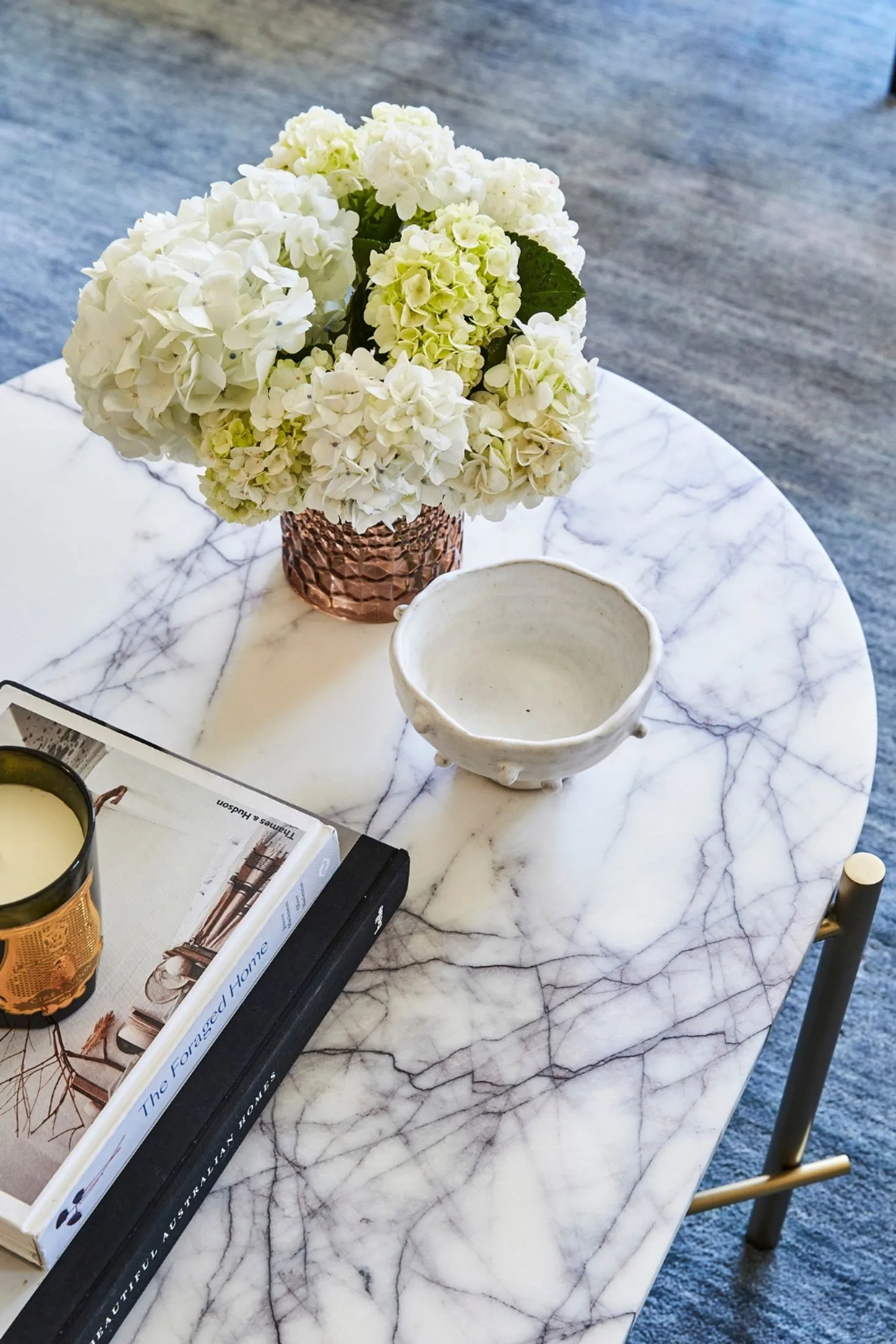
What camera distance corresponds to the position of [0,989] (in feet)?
2.15

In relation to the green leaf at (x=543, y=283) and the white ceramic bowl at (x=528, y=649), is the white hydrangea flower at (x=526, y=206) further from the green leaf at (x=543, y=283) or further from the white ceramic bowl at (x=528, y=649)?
the white ceramic bowl at (x=528, y=649)

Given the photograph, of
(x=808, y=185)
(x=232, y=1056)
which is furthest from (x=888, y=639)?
(x=232, y=1056)

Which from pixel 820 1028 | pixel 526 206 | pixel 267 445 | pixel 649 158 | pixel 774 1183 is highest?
pixel 526 206

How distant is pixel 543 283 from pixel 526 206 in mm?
52

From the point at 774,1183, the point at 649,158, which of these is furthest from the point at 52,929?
the point at 649,158

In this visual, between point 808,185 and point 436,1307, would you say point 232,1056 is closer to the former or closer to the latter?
point 436,1307

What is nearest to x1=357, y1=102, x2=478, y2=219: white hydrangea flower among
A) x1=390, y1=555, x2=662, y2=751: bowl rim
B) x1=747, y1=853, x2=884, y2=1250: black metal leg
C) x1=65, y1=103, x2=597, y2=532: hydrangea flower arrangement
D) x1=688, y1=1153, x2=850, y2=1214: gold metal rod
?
x1=65, y1=103, x2=597, y2=532: hydrangea flower arrangement

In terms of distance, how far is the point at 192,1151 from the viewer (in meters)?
0.66

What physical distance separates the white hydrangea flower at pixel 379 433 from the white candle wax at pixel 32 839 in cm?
22

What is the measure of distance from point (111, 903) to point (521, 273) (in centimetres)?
43

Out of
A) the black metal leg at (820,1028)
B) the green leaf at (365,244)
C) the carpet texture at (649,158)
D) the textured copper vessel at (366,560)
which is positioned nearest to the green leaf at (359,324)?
the green leaf at (365,244)

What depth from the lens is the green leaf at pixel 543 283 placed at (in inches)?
31.4

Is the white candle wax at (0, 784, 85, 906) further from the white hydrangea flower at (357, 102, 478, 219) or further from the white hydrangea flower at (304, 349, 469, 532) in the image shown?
the white hydrangea flower at (357, 102, 478, 219)

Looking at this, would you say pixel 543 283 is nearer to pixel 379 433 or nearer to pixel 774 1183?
pixel 379 433
